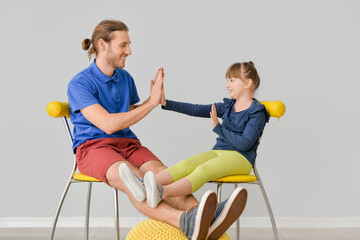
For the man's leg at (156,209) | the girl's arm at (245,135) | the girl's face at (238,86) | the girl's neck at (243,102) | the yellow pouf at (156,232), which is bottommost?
the yellow pouf at (156,232)

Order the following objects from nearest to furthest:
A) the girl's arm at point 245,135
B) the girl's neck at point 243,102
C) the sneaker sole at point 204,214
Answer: the sneaker sole at point 204,214
the girl's arm at point 245,135
the girl's neck at point 243,102

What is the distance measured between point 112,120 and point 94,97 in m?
0.16

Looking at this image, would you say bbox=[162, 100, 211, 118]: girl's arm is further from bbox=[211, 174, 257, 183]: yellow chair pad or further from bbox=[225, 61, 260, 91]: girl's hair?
bbox=[211, 174, 257, 183]: yellow chair pad

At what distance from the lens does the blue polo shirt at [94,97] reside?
7.40 feet

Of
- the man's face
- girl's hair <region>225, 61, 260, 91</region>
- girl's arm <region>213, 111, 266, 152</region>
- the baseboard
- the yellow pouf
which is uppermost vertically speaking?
the man's face

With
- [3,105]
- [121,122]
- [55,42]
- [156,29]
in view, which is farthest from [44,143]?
[121,122]

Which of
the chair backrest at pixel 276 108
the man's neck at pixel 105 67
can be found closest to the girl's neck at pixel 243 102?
the chair backrest at pixel 276 108

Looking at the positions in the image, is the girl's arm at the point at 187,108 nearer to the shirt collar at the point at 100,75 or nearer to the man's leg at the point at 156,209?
the shirt collar at the point at 100,75

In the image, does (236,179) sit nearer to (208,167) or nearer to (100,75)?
(208,167)

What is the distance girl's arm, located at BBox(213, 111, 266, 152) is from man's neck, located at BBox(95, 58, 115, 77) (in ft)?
1.90

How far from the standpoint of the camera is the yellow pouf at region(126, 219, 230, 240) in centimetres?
189

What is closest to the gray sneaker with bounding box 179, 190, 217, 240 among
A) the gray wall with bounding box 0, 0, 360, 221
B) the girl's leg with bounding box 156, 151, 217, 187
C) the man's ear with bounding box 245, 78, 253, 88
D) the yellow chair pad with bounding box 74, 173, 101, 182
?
the girl's leg with bounding box 156, 151, 217, 187

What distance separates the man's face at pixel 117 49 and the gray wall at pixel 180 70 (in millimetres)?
903

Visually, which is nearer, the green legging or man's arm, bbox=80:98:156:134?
the green legging
